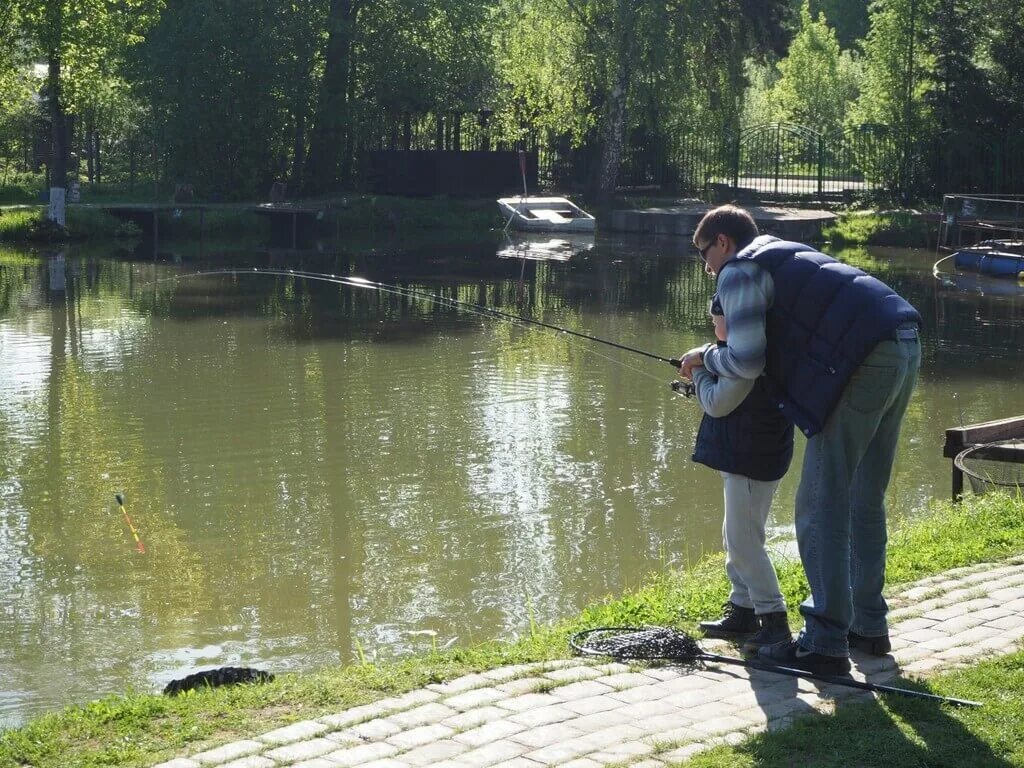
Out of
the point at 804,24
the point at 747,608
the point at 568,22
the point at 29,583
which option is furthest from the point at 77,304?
the point at 804,24

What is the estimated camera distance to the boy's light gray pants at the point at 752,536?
207 inches

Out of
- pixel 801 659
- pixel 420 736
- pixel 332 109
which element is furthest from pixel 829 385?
pixel 332 109

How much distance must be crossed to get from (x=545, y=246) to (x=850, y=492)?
2736 centimetres

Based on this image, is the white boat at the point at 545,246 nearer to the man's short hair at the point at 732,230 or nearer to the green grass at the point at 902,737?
the man's short hair at the point at 732,230

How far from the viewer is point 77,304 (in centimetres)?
2039

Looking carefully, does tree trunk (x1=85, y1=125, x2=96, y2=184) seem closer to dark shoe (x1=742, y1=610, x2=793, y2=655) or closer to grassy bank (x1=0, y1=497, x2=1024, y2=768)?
grassy bank (x1=0, y1=497, x2=1024, y2=768)

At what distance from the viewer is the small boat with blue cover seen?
25250 millimetres

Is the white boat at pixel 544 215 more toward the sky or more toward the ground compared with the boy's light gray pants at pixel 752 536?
more toward the sky

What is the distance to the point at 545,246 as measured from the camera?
32.2 m

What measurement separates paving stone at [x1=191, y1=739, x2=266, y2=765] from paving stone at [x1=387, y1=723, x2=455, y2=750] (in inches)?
16.5

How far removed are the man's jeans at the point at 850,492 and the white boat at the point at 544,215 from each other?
29.4m

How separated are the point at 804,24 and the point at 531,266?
3801 cm

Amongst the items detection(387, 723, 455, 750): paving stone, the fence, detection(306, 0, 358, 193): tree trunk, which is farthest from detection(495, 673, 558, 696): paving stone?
detection(306, 0, 358, 193): tree trunk

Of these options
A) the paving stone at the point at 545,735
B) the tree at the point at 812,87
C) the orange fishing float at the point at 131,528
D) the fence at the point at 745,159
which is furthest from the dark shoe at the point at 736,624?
the tree at the point at 812,87
